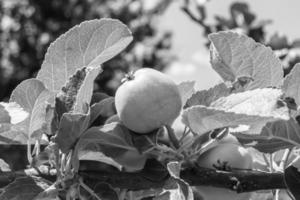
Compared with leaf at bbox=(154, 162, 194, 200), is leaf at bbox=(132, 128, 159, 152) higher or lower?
higher

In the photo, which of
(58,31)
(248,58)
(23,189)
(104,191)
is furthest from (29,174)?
(58,31)

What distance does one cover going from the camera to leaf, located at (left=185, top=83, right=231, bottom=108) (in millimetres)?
856

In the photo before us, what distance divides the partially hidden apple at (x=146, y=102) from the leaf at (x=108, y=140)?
0.02 m

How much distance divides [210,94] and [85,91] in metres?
0.22

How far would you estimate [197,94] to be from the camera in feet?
2.85

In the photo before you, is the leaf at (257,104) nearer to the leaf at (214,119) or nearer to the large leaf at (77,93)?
the leaf at (214,119)

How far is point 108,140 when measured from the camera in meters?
0.88

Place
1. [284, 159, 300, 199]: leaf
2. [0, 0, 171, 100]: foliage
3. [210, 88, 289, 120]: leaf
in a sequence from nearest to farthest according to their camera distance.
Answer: [210, 88, 289, 120]: leaf, [284, 159, 300, 199]: leaf, [0, 0, 171, 100]: foliage

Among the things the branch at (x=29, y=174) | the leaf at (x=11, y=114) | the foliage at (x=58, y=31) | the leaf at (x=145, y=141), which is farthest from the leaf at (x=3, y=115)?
the foliage at (x=58, y=31)

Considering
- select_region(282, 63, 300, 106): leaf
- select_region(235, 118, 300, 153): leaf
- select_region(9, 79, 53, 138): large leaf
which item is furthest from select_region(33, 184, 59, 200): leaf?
select_region(282, 63, 300, 106): leaf

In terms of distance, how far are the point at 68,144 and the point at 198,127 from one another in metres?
0.23

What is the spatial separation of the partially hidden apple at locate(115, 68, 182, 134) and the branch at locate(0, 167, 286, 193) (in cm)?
9

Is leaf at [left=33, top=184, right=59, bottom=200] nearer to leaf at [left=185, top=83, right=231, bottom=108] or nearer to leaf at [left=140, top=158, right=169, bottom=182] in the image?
leaf at [left=140, top=158, right=169, bottom=182]

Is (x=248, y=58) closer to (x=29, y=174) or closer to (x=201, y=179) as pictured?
(x=201, y=179)
